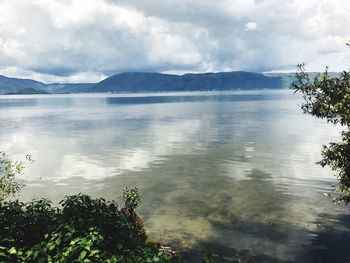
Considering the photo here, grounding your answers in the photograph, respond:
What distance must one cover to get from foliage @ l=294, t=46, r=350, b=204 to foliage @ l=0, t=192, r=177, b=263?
13.6m

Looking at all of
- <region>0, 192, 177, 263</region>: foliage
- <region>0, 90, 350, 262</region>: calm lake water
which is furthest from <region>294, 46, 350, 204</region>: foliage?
<region>0, 192, 177, 263</region>: foliage

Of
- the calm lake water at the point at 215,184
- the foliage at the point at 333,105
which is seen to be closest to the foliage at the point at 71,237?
the foliage at the point at 333,105

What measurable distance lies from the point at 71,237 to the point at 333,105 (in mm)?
17546

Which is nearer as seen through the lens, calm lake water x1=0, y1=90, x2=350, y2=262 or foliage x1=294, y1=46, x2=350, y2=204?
foliage x1=294, y1=46, x2=350, y2=204

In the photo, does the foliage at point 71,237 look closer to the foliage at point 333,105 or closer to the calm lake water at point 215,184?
the foliage at point 333,105

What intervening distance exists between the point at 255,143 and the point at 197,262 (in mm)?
61965

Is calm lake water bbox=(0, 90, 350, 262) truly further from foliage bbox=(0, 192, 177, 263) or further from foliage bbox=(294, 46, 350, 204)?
foliage bbox=(0, 192, 177, 263)

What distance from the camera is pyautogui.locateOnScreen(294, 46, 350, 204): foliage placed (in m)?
21.9

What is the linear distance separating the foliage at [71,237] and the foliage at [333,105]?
1363cm

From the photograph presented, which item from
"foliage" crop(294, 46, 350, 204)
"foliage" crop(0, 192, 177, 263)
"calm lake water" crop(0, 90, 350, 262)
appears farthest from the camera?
"calm lake water" crop(0, 90, 350, 262)

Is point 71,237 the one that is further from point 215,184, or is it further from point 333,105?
point 215,184

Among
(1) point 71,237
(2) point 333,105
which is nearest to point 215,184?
(2) point 333,105

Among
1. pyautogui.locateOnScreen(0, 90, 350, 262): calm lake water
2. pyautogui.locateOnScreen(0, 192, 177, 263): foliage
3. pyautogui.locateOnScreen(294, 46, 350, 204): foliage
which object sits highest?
pyautogui.locateOnScreen(294, 46, 350, 204): foliage

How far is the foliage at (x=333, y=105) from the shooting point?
21922 millimetres
